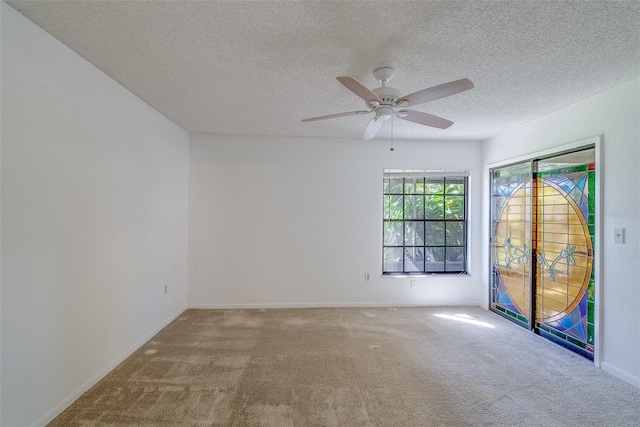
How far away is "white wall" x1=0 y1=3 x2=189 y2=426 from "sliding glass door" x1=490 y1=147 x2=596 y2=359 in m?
4.30

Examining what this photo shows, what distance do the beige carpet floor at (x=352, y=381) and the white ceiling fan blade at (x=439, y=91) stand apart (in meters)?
2.11

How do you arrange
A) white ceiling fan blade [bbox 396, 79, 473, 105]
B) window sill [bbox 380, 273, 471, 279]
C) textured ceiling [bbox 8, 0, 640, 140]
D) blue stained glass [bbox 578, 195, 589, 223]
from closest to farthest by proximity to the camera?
textured ceiling [bbox 8, 0, 640, 140] → white ceiling fan blade [bbox 396, 79, 473, 105] → blue stained glass [bbox 578, 195, 589, 223] → window sill [bbox 380, 273, 471, 279]

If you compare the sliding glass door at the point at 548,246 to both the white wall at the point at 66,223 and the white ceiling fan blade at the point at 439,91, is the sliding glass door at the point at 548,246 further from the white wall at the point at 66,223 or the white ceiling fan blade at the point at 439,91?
the white wall at the point at 66,223

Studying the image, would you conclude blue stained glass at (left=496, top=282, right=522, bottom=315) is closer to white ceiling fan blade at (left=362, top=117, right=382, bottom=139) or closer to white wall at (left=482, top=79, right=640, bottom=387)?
white wall at (left=482, top=79, right=640, bottom=387)

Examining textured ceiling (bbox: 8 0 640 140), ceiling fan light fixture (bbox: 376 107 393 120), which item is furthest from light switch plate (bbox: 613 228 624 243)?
ceiling fan light fixture (bbox: 376 107 393 120)

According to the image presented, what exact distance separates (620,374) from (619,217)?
4.28ft

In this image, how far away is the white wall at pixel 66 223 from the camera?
59.7 inches

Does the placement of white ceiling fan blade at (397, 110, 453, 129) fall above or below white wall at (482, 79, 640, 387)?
above

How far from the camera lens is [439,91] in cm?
169

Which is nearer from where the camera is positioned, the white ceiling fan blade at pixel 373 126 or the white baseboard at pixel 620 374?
the white baseboard at pixel 620 374

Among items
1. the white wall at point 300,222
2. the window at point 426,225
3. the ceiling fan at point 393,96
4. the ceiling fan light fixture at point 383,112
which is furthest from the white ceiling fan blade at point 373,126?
the window at point 426,225

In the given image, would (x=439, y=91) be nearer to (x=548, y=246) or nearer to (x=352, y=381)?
(x=352, y=381)

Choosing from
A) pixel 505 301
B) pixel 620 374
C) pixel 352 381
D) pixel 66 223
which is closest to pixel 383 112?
pixel 352 381

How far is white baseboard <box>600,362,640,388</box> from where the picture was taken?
7.03 ft
